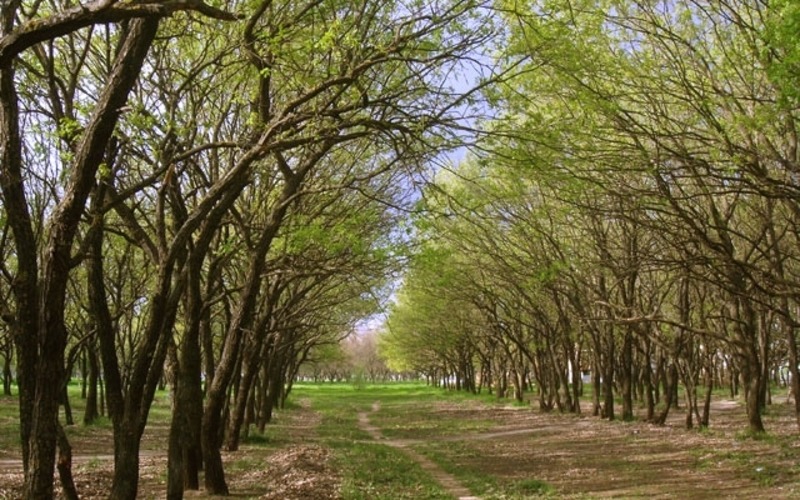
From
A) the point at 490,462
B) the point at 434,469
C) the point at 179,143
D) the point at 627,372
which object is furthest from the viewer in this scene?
the point at 627,372

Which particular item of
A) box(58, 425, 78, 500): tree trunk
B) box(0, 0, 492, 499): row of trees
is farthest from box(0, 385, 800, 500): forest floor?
box(58, 425, 78, 500): tree trunk

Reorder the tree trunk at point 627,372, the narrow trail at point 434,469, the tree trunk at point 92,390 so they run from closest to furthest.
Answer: the narrow trail at point 434,469 → the tree trunk at point 627,372 → the tree trunk at point 92,390

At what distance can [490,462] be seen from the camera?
59.9 ft

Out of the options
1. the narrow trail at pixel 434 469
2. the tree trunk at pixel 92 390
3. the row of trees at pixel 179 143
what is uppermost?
the row of trees at pixel 179 143

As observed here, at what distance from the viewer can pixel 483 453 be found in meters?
20.5

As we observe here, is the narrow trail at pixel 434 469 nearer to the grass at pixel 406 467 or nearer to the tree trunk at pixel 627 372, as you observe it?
Result: the grass at pixel 406 467

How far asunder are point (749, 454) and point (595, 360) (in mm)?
15175

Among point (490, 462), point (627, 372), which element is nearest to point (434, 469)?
point (490, 462)

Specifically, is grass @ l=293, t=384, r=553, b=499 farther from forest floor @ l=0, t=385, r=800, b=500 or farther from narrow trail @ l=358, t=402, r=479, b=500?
narrow trail @ l=358, t=402, r=479, b=500

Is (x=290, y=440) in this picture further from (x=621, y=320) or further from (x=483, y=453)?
(x=621, y=320)

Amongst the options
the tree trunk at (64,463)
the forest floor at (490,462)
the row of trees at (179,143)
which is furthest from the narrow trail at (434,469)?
the tree trunk at (64,463)

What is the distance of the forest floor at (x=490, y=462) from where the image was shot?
1266 cm

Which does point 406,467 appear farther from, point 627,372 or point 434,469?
point 627,372

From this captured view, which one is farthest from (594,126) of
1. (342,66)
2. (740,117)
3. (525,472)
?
(525,472)
